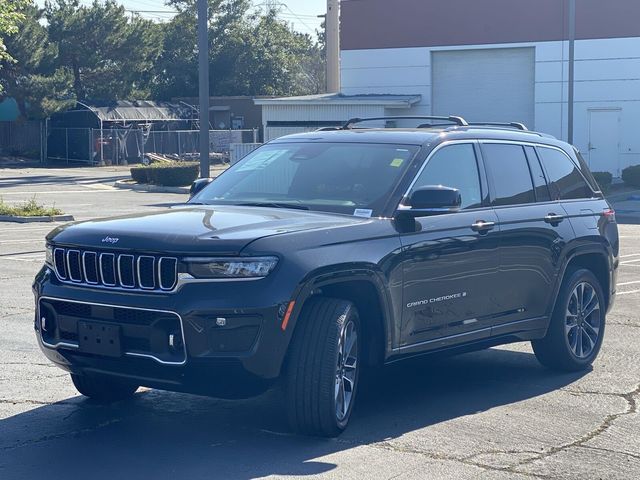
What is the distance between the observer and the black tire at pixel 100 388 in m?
7.20

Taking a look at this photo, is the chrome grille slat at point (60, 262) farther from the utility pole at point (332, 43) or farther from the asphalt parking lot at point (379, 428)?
the utility pole at point (332, 43)

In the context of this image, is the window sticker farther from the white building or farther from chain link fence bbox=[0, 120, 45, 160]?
chain link fence bbox=[0, 120, 45, 160]

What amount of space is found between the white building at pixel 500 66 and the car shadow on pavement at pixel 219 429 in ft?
114

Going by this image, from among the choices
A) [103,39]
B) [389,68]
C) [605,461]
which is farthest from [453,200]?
[103,39]

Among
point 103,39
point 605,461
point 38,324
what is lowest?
point 605,461

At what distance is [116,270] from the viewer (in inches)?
244

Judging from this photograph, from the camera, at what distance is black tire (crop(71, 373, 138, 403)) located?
7.20 metres

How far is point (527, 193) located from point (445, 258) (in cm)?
141

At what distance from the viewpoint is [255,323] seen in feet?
19.4

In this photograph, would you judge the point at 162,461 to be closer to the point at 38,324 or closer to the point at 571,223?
the point at 38,324

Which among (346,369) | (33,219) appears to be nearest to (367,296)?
(346,369)

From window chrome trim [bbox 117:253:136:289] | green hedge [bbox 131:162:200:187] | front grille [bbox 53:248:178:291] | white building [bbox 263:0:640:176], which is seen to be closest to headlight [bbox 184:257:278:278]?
front grille [bbox 53:248:178:291]

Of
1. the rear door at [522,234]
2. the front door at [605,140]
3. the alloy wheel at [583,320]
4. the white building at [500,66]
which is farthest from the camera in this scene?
the front door at [605,140]

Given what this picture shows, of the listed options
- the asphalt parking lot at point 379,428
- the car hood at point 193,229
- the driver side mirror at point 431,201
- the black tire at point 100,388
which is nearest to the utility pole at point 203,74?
the asphalt parking lot at point 379,428
